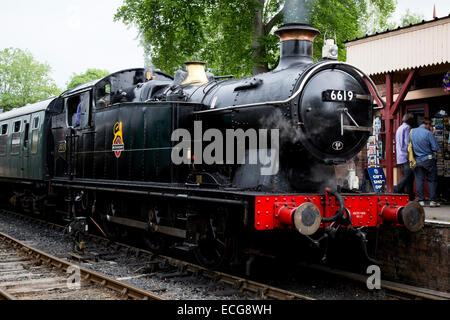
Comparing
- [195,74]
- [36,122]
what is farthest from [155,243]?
[36,122]

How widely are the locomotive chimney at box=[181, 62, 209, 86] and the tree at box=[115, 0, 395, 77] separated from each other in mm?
9449

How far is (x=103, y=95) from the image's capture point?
1007 centimetres

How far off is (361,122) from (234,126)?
1.76m

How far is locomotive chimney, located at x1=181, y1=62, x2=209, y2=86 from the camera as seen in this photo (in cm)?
893

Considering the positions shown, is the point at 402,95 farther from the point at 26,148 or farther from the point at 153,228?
the point at 26,148

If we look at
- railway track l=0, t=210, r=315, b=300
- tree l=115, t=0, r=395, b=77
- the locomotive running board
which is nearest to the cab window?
the locomotive running board

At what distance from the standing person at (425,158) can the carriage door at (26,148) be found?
990 centimetres

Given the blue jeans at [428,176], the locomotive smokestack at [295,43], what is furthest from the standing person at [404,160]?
the locomotive smokestack at [295,43]

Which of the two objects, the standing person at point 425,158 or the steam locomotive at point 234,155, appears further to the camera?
the standing person at point 425,158

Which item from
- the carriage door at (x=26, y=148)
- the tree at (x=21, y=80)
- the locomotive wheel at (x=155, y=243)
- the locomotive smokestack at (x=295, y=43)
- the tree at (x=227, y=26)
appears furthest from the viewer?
the tree at (x=21, y=80)

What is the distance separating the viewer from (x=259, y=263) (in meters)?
8.25

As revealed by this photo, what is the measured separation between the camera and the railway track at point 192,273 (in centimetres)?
623

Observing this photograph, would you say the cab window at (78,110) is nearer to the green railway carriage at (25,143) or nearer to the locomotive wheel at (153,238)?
the green railway carriage at (25,143)
